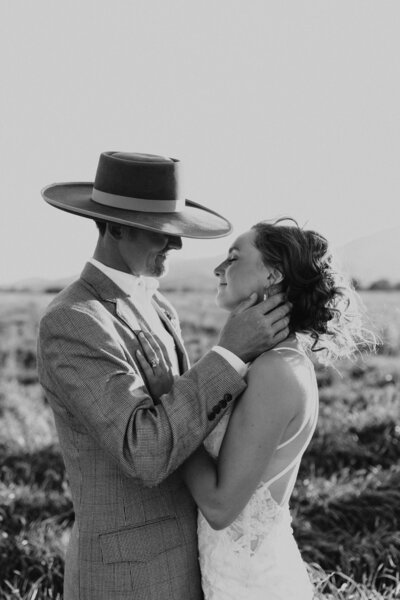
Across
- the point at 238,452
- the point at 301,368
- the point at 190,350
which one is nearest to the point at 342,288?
the point at 301,368

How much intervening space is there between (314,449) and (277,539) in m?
5.13

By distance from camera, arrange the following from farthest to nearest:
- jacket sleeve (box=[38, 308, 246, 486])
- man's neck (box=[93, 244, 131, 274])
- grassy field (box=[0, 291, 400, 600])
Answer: grassy field (box=[0, 291, 400, 600]) < man's neck (box=[93, 244, 131, 274]) < jacket sleeve (box=[38, 308, 246, 486])

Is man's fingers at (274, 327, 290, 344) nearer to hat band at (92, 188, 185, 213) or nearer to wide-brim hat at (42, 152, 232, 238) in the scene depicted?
wide-brim hat at (42, 152, 232, 238)

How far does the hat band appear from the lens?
283 centimetres

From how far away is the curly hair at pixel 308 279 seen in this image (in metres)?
2.84

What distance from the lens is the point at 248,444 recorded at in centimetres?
255

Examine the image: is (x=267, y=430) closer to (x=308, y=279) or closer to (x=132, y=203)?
(x=308, y=279)

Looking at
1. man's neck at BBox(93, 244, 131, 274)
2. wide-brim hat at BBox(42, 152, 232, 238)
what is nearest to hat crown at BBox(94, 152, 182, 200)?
wide-brim hat at BBox(42, 152, 232, 238)

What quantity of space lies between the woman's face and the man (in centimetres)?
12

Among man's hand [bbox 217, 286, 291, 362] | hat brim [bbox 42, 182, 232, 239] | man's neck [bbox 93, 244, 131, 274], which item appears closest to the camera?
man's hand [bbox 217, 286, 291, 362]

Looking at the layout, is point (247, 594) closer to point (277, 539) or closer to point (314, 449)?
point (277, 539)

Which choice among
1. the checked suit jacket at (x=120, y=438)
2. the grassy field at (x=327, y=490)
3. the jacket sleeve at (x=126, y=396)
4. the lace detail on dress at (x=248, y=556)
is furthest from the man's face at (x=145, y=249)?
the grassy field at (x=327, y=490)

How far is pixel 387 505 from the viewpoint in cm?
618

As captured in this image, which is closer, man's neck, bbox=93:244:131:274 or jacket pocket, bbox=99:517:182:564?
jacket pocket, bbox=99:517:182:564
